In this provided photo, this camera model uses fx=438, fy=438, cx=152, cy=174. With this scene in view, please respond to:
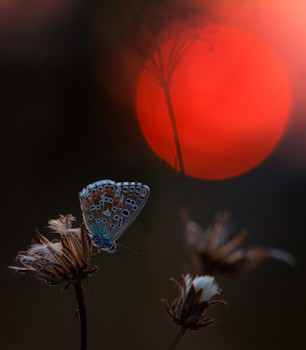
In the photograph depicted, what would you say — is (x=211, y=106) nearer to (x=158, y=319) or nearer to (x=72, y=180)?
(x=72, y=180)

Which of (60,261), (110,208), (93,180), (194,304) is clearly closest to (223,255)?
(194,304)

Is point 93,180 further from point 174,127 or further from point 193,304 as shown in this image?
point 193,304

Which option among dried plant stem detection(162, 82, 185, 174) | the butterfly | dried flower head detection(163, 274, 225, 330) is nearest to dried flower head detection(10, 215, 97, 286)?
the butterfly

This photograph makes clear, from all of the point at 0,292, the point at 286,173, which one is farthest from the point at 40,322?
the point at 286,173

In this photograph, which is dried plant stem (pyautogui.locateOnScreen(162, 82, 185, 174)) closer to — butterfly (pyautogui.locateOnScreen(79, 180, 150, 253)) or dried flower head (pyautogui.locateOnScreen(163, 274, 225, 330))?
butterfly (pyautogui.locateOnScreen(79, 180, 150, 253))

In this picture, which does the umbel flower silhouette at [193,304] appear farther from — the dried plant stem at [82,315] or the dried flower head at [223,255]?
the dried flower head at [223,255]

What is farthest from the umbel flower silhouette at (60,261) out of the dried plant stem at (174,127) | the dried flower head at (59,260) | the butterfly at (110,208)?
the dried plant stem at (174,127)
